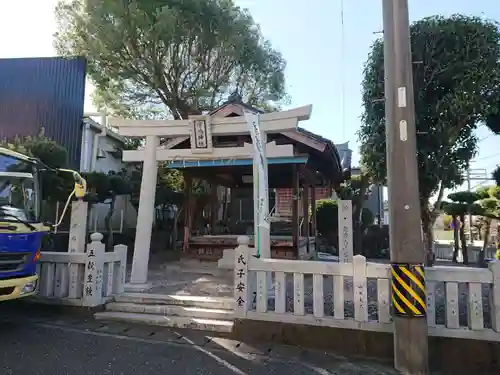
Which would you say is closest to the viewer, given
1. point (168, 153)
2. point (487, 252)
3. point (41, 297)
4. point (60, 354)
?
point (60, 354)

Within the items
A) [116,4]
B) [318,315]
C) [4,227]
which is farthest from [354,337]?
[116,4]

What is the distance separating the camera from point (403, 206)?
4348 mm

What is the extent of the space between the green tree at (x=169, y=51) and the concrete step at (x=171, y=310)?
1152 centimetres

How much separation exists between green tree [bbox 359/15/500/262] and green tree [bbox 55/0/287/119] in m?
8.62

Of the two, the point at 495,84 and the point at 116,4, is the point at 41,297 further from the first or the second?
the point at 116,4

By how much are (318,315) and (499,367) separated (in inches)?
87.8

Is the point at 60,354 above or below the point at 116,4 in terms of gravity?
below

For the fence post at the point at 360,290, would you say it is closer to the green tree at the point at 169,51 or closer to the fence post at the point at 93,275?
the fence post at the point at 93,275

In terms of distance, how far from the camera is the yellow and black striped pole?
13.9ft

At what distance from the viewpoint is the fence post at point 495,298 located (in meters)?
4.49

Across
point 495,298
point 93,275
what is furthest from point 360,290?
point 93,275

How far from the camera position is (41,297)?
655cm

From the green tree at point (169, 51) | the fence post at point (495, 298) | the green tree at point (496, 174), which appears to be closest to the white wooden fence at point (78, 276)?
the fence post at point (495, 298)

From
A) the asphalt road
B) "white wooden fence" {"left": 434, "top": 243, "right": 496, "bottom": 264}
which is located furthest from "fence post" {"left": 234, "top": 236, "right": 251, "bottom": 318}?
"white wooden fence" {"left": 434, "top": 243, "right": 496, "bottom": 264}
